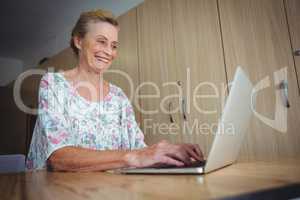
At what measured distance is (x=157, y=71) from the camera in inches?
80.4

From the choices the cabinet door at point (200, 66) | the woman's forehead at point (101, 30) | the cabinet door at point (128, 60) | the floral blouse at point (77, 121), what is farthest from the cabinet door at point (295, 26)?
the cabinet door at point (128, 60)

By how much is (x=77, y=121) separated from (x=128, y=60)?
1.13 metres

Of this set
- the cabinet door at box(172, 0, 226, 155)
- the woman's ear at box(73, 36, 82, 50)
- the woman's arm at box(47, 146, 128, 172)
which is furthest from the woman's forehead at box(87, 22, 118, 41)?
the woman's arm at box(47, 146, 128, 172)

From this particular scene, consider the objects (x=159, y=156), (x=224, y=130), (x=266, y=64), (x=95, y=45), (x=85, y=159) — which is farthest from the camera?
(x=95, y=45)

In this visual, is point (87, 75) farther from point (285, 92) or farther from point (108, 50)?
point (285, 92)

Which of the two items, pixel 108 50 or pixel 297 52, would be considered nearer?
pixel 297 52

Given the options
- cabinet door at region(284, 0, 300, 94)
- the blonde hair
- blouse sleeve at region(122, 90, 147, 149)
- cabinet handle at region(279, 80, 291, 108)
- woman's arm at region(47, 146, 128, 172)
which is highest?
the blonde hair

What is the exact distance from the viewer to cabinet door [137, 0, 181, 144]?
189cm

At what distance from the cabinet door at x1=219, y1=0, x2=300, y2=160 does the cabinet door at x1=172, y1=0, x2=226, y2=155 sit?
137 millimetres

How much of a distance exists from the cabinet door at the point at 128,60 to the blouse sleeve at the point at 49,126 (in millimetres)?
992

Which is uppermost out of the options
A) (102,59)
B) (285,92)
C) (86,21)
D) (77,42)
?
(86,21)

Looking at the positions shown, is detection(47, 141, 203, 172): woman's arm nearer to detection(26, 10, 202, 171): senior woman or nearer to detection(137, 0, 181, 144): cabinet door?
detection(26, 10, 202, 171): senior woman

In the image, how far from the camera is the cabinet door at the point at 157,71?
189cm

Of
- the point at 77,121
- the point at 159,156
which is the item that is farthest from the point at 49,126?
the point at 159,156
